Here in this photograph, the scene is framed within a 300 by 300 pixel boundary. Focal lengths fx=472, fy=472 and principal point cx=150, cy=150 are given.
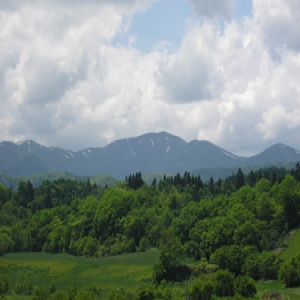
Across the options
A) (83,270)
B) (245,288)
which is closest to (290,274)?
(245,288)

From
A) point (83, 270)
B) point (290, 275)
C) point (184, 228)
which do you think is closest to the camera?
point (290, 275)

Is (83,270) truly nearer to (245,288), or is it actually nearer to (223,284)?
(223,284)

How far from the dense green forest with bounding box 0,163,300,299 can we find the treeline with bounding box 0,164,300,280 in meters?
0.23

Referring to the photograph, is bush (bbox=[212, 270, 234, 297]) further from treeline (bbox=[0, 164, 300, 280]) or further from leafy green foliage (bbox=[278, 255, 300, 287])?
treeline (bbox=[0, 164, 300, 280])

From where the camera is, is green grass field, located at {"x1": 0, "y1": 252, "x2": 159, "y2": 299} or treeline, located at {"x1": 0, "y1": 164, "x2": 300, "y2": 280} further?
treeline, located at {"x1": 0, "y1": 164, "x2": 300, "y2": 280}

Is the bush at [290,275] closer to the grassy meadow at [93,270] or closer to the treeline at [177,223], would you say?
the grassy meadow at [93,270]

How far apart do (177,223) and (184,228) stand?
8.50 feet

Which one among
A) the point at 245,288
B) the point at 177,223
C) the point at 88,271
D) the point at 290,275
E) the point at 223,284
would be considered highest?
the point at 177,223

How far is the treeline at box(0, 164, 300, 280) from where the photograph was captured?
359ft

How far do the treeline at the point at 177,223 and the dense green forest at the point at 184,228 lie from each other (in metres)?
0.23

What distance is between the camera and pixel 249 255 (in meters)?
96.9

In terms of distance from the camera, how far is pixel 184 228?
130500 mm

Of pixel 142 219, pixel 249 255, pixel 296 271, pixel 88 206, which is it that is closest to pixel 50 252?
pixel 88 206

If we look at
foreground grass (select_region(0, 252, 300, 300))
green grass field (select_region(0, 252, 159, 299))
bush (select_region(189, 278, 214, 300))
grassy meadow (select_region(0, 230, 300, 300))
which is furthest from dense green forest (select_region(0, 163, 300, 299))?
green grass field (select_region(0, 252, 159, 299))
